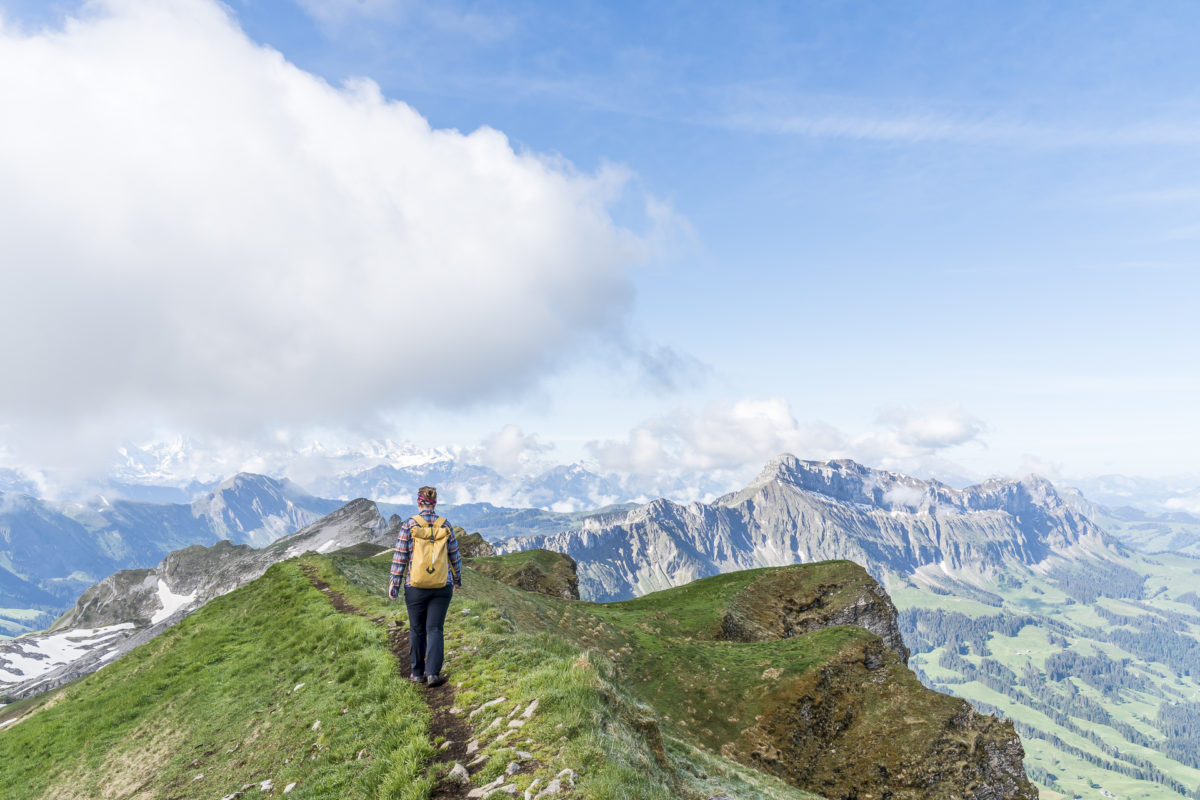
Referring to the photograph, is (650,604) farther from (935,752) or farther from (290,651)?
(290,651)

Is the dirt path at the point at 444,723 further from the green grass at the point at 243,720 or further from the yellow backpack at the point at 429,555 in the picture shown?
the yellow backpack at the point at 429,555

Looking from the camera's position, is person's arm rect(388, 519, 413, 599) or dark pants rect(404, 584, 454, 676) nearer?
dark pants rect(404, 584, 454, 676)

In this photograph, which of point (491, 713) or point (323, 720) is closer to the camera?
point (491, 713)

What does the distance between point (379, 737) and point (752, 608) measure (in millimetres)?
63766

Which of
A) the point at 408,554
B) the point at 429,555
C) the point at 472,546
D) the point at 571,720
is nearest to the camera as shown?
the point at 571,720

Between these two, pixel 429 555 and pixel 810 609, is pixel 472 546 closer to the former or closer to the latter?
pixel 810 609

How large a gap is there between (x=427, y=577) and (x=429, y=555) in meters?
0.71

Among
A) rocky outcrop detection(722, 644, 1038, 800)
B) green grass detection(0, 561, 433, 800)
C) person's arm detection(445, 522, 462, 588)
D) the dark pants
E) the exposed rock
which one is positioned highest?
the exposed rock

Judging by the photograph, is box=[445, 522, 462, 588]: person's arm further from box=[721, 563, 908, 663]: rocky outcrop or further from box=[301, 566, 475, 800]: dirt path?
box=[721, 563, 908, 663]: rocky outcrop

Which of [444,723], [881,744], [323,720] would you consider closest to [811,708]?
[881,744]

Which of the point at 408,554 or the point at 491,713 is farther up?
the point at 408,554

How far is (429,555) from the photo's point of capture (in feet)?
58.0

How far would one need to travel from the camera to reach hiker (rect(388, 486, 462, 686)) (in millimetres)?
17703

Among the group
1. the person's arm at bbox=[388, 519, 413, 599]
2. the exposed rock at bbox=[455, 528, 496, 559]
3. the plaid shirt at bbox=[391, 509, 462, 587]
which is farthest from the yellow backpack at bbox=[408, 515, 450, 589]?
the exposed rock at bbox=[455, 528, 496, 559]
